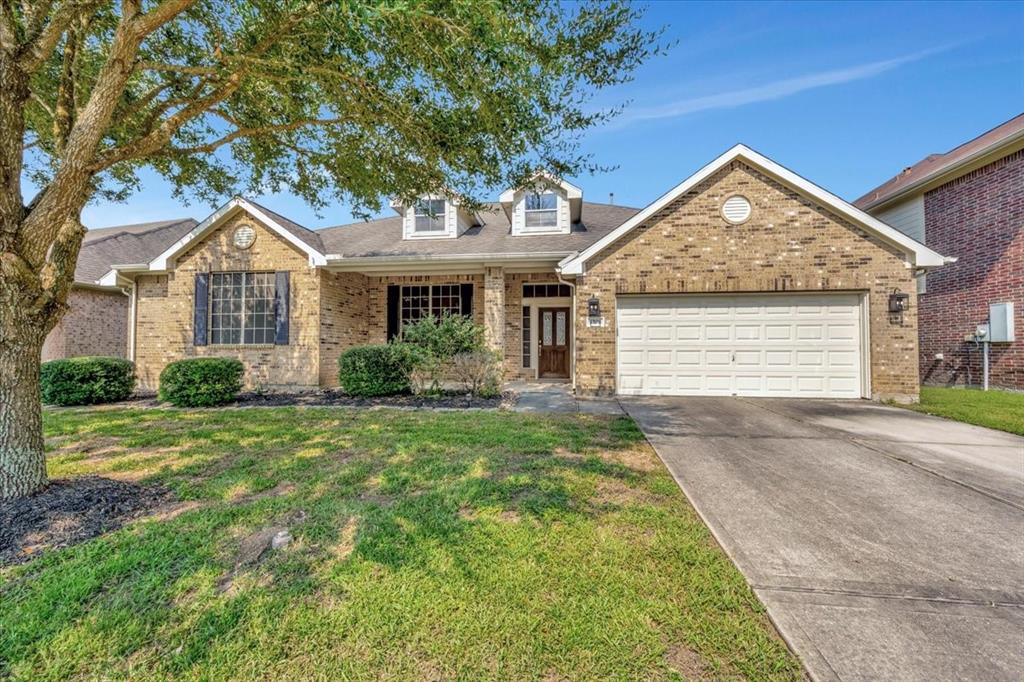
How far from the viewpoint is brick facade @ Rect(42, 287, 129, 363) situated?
1268 cm

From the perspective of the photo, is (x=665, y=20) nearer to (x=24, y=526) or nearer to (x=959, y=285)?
(x=24, y=526)

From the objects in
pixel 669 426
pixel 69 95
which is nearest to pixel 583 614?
pixel 669 426

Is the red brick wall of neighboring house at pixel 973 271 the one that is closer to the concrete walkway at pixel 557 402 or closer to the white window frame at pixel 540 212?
the concrete walkway at pixel 557 402

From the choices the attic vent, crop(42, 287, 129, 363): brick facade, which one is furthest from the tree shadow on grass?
crop(42, 287, 129, 363): brick facade

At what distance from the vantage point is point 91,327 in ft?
43.8

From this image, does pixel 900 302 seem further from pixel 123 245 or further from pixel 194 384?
pixel 123 245

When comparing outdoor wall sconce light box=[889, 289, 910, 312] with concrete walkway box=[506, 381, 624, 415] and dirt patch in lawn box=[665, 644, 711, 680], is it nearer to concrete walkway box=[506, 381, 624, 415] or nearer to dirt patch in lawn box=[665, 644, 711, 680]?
concrete walkway box=[506, 381, 624, 415]

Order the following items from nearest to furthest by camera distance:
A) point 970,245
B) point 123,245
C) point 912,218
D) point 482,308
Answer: point 970,245 < point 482,308 < point 912,218 < point 123,245

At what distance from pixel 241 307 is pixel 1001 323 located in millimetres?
18798

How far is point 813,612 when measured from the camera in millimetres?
2076

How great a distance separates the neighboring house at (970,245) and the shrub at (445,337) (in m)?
12.7

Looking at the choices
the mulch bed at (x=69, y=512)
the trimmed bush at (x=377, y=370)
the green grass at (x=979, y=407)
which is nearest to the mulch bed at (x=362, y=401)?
the trimmed bush at (x=377, y=370)

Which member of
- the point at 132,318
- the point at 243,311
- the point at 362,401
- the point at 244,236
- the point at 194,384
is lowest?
the point at 362,401

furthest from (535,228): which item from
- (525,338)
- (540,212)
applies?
(525,338)
